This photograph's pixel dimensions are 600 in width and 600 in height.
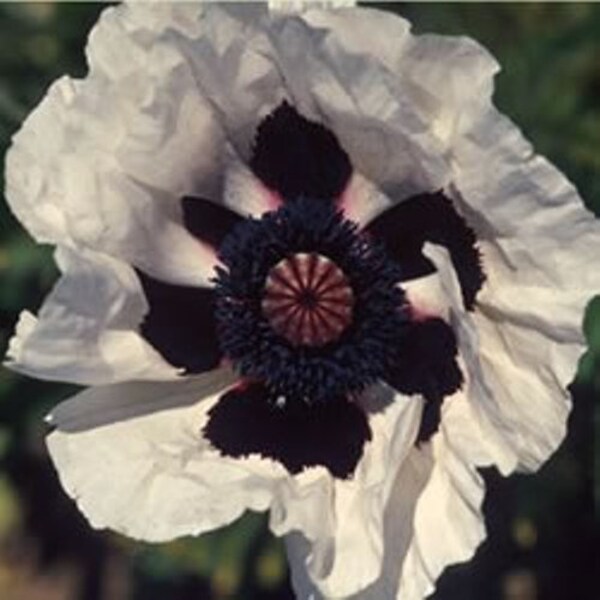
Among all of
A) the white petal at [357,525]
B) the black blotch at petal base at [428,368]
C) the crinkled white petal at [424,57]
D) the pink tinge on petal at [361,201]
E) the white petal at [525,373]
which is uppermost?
the crinkled white petal at [424,57]

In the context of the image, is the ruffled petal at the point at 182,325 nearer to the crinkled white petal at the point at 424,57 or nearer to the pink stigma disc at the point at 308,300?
the pink stigma disc at the point at 308,300

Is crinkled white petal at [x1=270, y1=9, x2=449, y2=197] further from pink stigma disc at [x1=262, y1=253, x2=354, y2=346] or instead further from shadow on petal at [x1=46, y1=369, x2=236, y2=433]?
shadow on petal at [x1=46, y1=369, x2=236, y2=433]

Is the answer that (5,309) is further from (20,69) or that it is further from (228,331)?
(228,331)

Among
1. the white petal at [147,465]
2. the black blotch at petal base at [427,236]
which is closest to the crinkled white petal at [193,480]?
the white petal at [147,465]

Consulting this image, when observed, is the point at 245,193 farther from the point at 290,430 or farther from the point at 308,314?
the point at 290,430

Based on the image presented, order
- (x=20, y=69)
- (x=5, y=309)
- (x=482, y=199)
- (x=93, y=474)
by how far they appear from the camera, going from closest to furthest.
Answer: (x=482, y=199), (x=93, y=474), (x=5, y=309), (x=20, y=69)

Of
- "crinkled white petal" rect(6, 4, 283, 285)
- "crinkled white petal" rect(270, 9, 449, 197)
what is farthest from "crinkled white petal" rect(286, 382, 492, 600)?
"crinkled white petal" rect(6, 4, 283, 285)

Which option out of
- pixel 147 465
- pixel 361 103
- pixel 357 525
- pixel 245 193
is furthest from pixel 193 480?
pixel 361 103

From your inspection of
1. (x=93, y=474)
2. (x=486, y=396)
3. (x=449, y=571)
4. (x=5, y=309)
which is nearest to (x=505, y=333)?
(x=486, y=396)
